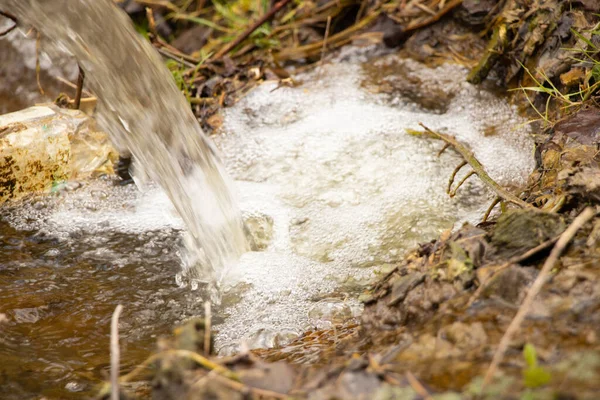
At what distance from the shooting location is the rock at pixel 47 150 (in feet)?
8.43

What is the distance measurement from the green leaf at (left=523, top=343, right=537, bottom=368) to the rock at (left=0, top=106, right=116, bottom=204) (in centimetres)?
240

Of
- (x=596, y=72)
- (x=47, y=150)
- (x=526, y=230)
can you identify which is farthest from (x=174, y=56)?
(x=526, y=230)

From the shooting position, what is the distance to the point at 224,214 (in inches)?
92.7

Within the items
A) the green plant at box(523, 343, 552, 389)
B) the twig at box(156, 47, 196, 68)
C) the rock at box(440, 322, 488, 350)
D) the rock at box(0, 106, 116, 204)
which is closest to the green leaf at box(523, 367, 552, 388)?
A: the green plant at box(523, 343, 552, 389)

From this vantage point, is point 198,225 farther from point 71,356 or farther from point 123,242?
point 71,356

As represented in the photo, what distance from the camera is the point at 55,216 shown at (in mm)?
2504

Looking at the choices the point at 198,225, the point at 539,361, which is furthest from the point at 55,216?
the point at 539,361

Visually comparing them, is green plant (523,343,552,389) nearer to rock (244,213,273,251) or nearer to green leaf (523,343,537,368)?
green leaf (523,343,537,368)

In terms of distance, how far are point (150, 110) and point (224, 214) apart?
0.55m

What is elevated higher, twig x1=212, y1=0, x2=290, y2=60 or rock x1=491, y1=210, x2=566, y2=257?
twig x1=212, y1=0, x2=290, y2=60

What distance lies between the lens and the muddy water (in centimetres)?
177

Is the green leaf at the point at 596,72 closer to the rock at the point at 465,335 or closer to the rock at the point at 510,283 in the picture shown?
the rock at the point at 510,283

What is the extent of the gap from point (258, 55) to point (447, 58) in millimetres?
1252

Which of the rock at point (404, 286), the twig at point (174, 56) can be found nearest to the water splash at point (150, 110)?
the rock at point (404, 286)
